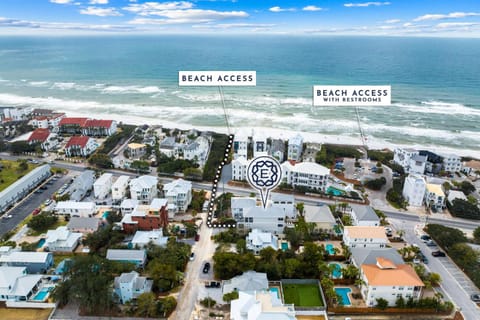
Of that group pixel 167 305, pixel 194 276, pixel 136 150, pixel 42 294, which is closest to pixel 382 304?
pixel 194 276

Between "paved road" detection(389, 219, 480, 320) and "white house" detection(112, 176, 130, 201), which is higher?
"white house" detection(112, 176, 130, 201)

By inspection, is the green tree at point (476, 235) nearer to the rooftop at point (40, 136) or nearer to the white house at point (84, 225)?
the white house at point (84, 225)

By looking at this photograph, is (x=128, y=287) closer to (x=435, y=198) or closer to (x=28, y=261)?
(x=28, y=261)

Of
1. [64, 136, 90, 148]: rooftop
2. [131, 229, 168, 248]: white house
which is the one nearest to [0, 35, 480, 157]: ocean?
[64, 136, 90, 148]: rooftop

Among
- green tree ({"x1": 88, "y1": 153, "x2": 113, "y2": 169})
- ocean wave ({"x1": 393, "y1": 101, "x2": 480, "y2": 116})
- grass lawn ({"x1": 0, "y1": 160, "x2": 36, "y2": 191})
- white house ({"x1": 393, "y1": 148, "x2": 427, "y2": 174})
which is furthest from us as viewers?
ocean wave ({"x1": 393, "y1": 101, "x2": 480, "y2": 116})

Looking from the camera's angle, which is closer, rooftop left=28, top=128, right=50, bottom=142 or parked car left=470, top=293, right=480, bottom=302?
parked car left=470, top=293, right=480, bottom=302

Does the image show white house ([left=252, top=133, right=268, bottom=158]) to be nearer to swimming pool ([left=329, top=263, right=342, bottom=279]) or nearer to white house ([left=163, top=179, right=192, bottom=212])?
white house ([left=163, top=179, right=192, bottom=212])

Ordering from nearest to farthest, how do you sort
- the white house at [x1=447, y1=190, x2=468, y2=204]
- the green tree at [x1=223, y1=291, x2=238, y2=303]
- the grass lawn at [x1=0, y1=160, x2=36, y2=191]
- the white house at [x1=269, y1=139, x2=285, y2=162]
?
the green tree at [x1=223, y1=291, x2=238, y2=303], the white house at [x1=447, y1=190, x2=468, y2=204], the grass lawn at [x1=0, y1=160, x2=36, y2=191], the white house at [x1=269, y1=139, x2=285, y2=162]
